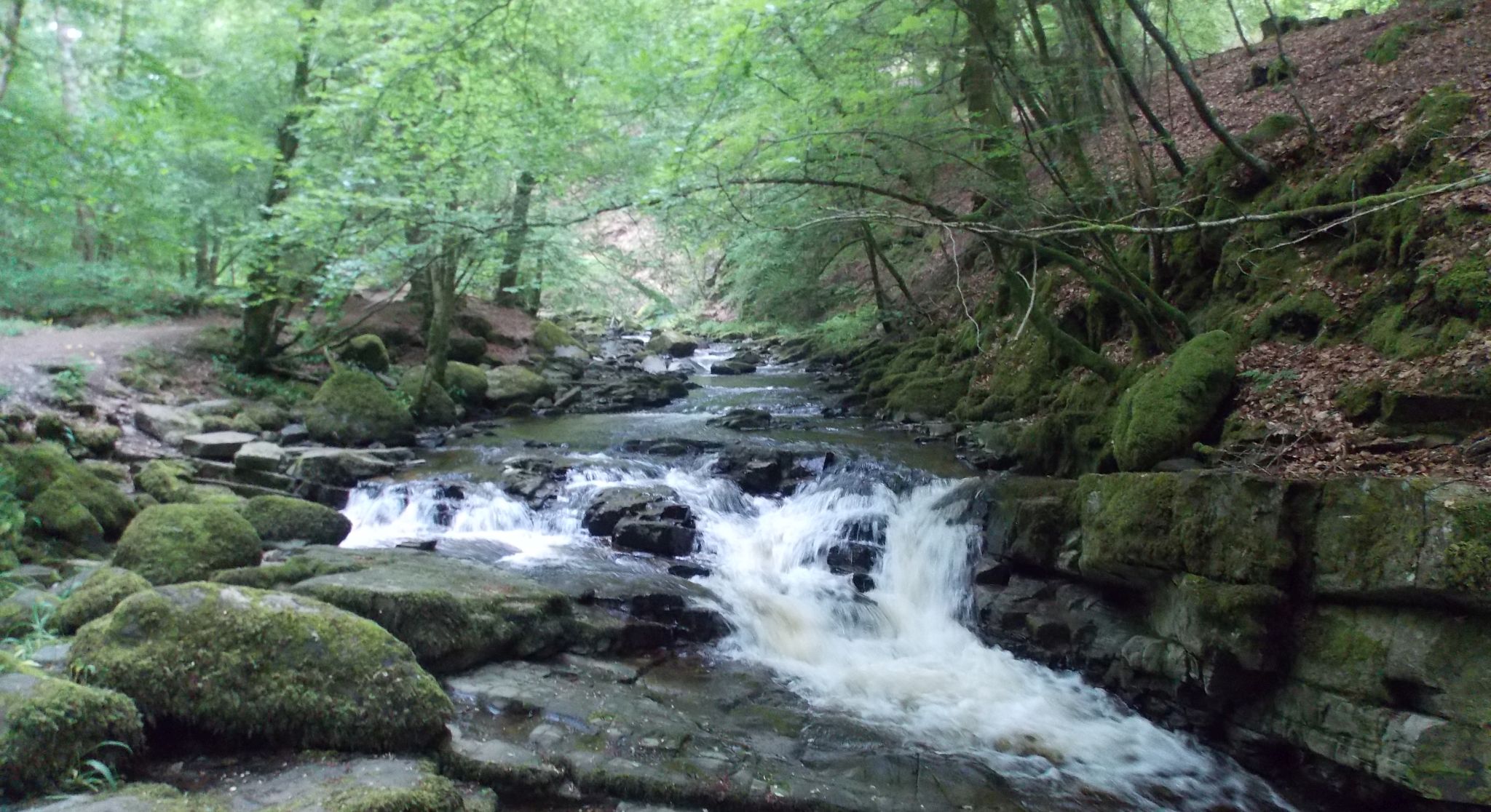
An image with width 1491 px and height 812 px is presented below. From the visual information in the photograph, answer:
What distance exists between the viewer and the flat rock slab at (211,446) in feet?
32.0

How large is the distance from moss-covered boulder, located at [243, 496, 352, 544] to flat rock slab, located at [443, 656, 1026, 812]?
3511 millimetres

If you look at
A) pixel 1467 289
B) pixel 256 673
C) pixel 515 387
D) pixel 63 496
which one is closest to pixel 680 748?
pixel 256 673

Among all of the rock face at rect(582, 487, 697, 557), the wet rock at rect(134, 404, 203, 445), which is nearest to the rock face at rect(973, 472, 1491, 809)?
the rock face at rect(582, 487, 697, 557)

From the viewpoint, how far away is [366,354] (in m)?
15.8

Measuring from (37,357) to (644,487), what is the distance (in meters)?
9.07

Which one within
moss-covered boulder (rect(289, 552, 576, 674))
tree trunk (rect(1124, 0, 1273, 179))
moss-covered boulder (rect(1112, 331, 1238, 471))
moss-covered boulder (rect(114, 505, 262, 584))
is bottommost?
moss-covered boulder (rect(289, 552, 576, 674))

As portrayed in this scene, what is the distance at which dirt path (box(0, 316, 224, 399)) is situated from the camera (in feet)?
31.8

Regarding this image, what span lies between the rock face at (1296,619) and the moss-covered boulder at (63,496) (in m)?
8.71

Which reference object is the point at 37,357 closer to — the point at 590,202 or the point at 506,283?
the point at 590,202

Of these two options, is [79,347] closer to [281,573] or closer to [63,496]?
[63,496]

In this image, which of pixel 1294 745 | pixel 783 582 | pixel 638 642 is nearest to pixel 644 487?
pixel 783 582

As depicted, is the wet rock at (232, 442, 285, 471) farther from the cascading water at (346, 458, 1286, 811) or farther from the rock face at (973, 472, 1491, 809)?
the rock face at (973, 472, 1491, 809)

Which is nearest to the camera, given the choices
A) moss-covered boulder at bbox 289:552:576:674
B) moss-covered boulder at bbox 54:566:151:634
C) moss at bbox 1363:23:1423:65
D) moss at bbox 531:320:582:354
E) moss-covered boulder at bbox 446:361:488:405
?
moss-covered boulder at bbox 54:566:151:634

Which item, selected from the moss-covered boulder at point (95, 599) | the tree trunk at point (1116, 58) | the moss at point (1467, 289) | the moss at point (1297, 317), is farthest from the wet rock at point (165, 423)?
the moss at point (1467, 289)
